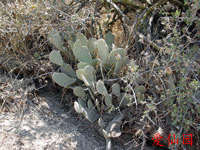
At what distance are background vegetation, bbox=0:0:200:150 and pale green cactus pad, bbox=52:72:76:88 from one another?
270 mm

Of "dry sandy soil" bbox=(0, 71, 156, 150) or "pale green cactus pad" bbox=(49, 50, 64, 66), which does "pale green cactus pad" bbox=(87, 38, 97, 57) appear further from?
"dry sandy soil" bbox=(0, 71, 156, 150)

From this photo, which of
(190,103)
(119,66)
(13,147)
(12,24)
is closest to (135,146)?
(190,103)

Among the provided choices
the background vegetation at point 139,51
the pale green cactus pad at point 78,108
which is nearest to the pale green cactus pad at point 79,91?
the pale green cactus pad at point 78,108

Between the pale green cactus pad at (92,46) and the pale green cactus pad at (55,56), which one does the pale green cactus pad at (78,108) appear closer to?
the pale green cactus pad at (55,56)

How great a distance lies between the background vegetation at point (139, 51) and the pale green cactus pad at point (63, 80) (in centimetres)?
27

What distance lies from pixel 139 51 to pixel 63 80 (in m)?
0.81

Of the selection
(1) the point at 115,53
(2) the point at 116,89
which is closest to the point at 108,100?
(2) the point at 116,89

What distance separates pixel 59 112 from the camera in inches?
91.2

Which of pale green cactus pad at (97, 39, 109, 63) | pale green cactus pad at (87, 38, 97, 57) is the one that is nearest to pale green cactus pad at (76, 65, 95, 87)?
pale green cactus pad at (97, 39, 109, 63)

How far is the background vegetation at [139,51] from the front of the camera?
1782 mm

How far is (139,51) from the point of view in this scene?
2.35 metres

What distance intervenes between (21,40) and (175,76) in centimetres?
162

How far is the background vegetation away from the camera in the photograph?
5.85 feet

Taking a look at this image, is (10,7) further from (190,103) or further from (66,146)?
(190,103)
